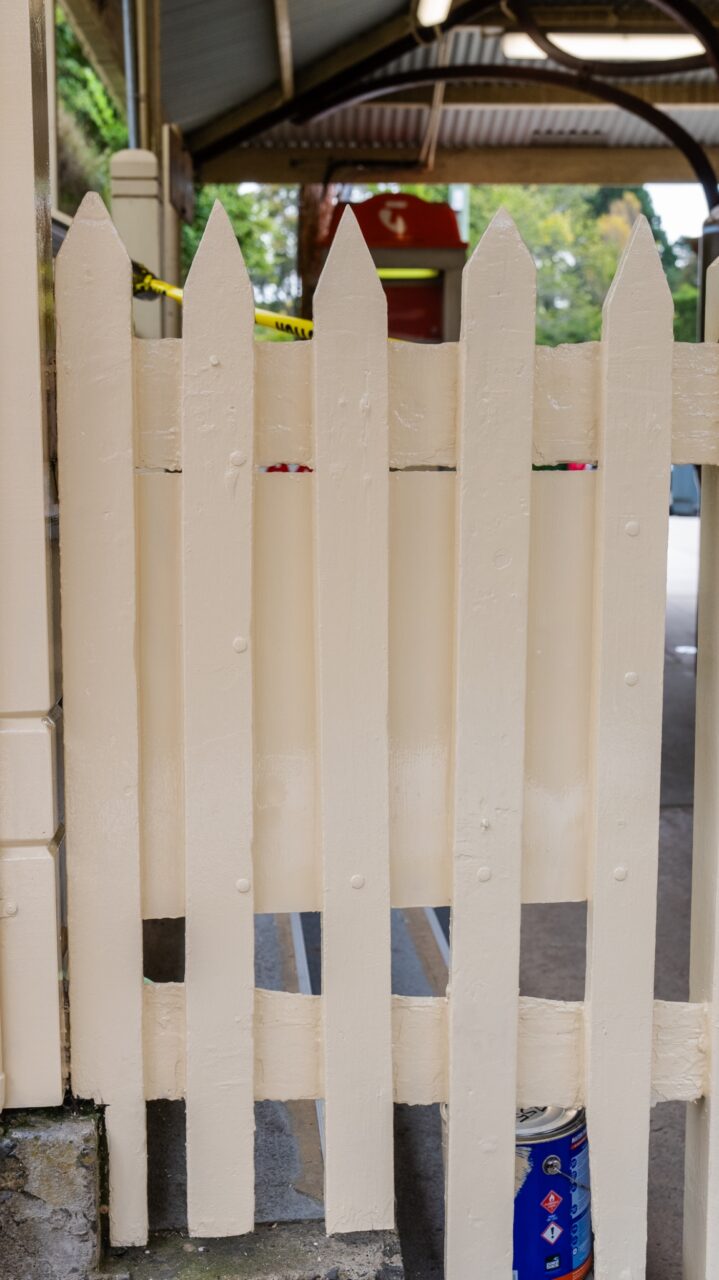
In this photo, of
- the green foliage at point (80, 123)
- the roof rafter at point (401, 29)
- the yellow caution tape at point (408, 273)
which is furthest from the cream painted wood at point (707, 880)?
the yellow caution tape at point (408, 273)

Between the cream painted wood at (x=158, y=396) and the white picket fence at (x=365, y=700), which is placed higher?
the cream painted wood at (x=158, y=396)

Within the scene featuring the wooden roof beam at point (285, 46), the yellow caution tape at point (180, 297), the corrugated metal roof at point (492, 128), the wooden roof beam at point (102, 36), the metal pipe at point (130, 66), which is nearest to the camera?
the yellow caution tape at point (180, 297)

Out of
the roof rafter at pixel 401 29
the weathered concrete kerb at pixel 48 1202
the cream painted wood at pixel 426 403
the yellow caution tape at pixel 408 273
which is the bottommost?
the weathered concrete kerb at pixel 48 1202

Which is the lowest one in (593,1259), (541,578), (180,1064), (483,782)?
(593,1259)

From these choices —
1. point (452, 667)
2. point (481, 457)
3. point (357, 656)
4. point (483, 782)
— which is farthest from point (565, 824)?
point (481, 457)

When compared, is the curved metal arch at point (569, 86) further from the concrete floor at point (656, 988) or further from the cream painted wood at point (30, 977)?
the cream painted wood at point (30, 977)

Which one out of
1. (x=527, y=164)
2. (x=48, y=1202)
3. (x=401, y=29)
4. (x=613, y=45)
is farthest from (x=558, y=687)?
(x=527, y=164)

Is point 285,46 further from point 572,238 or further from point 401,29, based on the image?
point 572,238

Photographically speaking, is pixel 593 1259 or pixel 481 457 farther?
pixel 593 1259

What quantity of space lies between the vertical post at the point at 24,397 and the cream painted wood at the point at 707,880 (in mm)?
992

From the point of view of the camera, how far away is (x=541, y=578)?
67.7 inches

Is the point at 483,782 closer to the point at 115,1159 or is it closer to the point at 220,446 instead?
the point at 220,446

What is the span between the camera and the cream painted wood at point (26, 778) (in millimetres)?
1620

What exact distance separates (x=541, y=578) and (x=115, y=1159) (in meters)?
1.06
